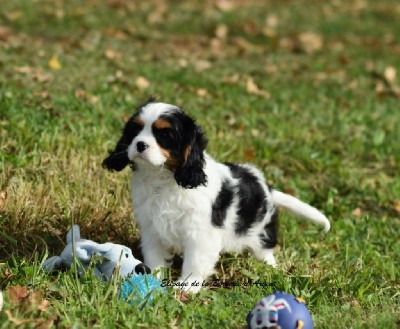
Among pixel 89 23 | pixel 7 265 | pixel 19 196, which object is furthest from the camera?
pixel 89 23

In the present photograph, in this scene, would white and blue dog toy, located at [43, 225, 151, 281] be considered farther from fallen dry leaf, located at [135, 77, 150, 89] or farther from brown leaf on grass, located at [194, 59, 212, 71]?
brown leaf on grass, located at [194, 59, 212, 71]

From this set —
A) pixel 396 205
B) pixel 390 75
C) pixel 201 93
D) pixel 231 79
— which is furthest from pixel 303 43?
pixel 396 205

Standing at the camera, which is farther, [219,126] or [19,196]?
[219,126]

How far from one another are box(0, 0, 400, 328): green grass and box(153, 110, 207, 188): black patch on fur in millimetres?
663

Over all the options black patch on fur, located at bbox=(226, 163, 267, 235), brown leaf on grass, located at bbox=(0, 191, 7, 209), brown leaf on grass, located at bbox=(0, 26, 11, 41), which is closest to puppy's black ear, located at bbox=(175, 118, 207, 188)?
black patch on fur, located at bbox=(226, 163, 267, 235)

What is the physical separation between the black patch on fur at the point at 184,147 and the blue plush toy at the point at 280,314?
3.16 ft

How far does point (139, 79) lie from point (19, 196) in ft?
11.4

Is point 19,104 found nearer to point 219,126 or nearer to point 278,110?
point 219,126

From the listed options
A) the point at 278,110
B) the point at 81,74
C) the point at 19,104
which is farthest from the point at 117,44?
the point at 19,104

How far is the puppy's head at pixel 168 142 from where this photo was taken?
4.14m

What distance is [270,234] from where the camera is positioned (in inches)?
198

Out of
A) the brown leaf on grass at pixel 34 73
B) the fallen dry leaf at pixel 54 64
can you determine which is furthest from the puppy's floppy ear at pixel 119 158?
the fallen dry leaf at pixel 54 64

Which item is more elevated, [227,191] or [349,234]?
[227,191]

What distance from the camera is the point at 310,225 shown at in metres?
5.86
